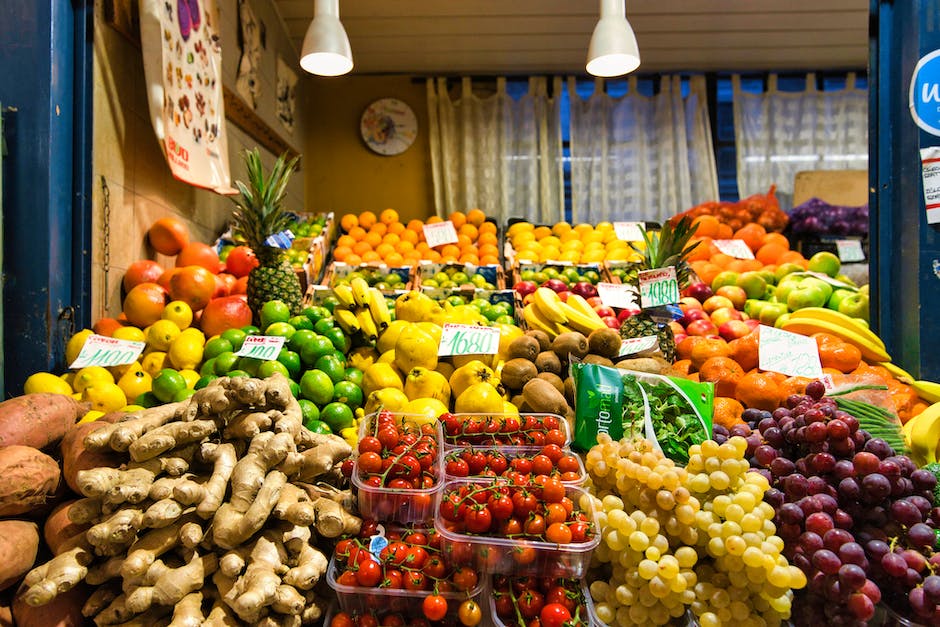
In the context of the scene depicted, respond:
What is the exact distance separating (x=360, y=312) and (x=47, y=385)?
3.98ft

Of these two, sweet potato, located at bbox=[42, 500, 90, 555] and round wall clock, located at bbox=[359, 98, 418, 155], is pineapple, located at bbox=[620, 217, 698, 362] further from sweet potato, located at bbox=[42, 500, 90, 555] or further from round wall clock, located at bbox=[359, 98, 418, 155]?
round wall clock, located at bbox=[359, 98, 418, 155]

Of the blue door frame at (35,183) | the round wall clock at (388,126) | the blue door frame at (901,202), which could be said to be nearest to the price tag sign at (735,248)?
the blue door frame at (901,202)

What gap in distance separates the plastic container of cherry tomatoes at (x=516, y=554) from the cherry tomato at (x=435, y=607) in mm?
92

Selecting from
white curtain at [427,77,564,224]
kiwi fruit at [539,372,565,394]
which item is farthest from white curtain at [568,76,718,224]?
kiwi fruit at [539,372,565,394]

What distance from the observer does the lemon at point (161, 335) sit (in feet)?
8.12

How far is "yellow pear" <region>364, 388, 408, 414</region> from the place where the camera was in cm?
209

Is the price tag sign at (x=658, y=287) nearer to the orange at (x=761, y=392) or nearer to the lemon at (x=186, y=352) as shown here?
the orange at (x=761, y=392)

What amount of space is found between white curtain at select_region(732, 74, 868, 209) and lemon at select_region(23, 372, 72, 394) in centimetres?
663

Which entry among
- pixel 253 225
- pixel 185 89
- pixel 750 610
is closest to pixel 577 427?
pixel 750 610

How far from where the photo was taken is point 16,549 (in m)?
1.39

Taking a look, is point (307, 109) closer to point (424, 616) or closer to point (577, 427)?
point (577, 427)

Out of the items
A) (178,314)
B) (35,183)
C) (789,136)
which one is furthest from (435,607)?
(789,136)

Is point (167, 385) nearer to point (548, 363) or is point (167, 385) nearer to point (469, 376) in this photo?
point (469, 376)

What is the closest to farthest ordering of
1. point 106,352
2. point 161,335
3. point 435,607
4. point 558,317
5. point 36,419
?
1. point 435,607
2. point 36,419
3. point 106,352
4. point 161,335
5. point 558,317
